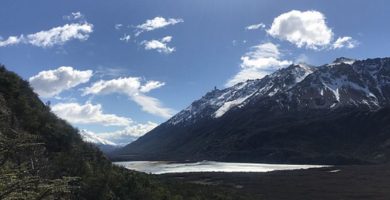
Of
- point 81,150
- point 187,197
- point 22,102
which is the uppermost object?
point 22,102

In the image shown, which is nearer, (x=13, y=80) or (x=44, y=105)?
(x=13, y=80)

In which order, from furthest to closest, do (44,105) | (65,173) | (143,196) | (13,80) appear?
(44,105) < (13,80) < (143,196) < (65,173)

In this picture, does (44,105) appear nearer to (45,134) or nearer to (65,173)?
(45,134)

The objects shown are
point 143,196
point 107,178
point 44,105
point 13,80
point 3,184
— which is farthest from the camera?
point 44,105

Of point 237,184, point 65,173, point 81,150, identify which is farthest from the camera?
point 237,184

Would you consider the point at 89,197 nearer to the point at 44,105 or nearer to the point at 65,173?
the point at 65,173

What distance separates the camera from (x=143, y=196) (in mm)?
39969

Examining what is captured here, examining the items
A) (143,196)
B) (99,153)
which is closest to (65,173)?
(143,196)

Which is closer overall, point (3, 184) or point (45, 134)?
point (3, 184)

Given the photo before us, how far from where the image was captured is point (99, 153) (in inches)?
2005

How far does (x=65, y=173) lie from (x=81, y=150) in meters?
11.9

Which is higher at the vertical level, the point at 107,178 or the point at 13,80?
the point at 13,80

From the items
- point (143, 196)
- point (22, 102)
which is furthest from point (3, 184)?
point (22, 102)

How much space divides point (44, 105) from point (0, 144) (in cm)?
4455
